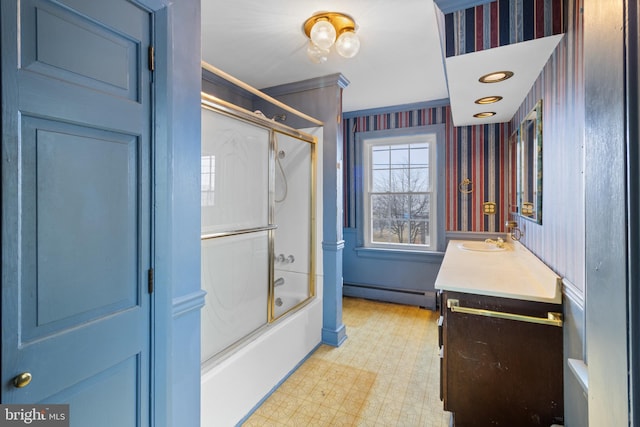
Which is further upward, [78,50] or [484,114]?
[484,114]

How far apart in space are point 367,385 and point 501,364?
1002 millimetres

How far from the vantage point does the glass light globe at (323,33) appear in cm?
188

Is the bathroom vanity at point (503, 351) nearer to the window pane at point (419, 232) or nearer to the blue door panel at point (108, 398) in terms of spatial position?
the blue door panel at point (108, 398)

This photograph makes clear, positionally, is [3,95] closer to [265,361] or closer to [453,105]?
[265,361]

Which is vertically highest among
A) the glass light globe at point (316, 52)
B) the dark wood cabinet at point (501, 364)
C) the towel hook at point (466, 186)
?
the glass light globe at point (316, 52)

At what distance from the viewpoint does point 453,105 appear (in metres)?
2.74

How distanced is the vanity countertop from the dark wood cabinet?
0.15 ft

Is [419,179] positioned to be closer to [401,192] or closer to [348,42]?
[401,192]

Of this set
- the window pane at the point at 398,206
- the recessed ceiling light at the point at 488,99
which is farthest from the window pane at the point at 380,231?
the recessed ceiling light at the point at 488,99

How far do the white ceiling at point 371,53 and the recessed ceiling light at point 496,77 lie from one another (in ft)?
0.19

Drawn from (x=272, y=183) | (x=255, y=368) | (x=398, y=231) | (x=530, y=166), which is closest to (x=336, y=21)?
(x=272, y=183)

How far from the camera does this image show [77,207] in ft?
3.07

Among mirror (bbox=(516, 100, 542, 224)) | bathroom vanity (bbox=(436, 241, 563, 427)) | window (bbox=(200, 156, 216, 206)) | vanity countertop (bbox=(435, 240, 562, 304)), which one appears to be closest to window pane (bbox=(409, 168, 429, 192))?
mirror (bbox=(516, 100, 542, 224))

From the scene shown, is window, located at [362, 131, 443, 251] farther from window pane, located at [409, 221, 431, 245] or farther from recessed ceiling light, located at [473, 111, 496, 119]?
recessed ceiling light, located at [473, 111, 496, 119]
